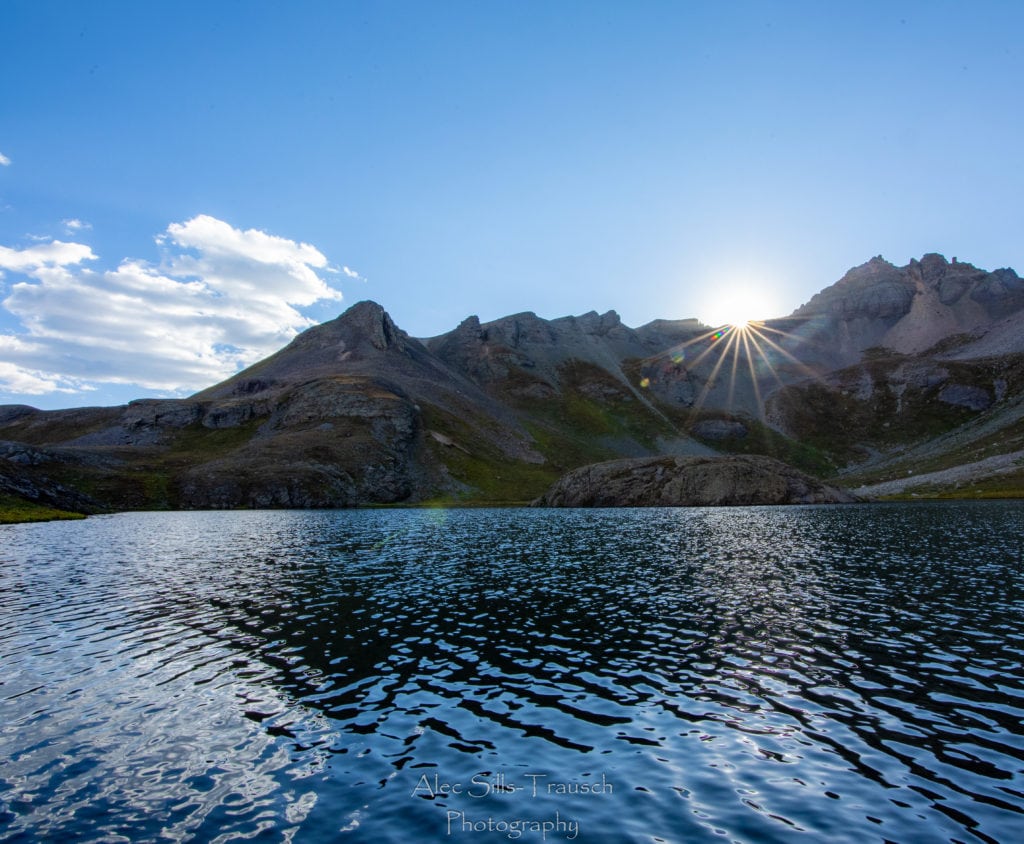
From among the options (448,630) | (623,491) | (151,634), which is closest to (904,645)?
(448,630)

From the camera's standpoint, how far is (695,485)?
5871 inches

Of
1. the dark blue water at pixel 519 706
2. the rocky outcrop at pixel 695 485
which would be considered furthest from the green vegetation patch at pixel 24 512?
the rocky outcrop at pixel 695 485

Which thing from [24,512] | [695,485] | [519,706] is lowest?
[519,706]

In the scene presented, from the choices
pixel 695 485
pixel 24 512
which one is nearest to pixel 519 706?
pixel 24 512

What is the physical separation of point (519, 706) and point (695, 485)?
443 ft

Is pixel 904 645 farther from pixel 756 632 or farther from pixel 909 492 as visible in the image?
pixel 909 492

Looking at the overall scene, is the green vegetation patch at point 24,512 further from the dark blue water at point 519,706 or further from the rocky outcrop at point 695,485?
the rocky outcrop at point 695,485

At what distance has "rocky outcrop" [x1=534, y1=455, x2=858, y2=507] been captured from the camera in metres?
145

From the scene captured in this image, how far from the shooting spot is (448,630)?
32719mm

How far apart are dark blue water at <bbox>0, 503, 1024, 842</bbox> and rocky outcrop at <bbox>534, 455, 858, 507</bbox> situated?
96.3m

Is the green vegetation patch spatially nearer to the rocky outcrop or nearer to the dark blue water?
the dark blue water

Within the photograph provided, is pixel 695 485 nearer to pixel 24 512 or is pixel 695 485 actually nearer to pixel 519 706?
pixel 519 706

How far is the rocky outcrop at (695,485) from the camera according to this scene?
145 metres

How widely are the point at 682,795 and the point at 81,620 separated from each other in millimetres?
35822
